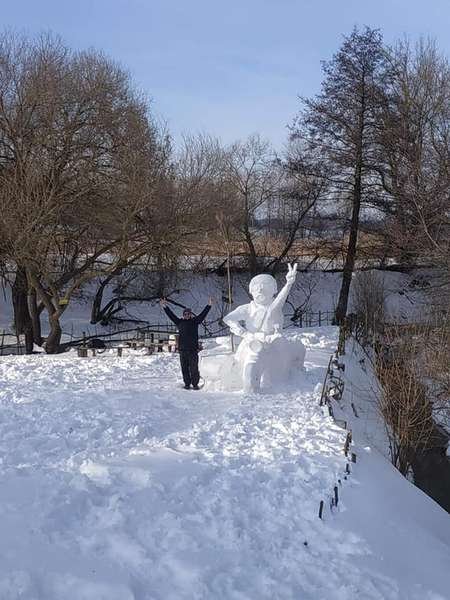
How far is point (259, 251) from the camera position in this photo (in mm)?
33375

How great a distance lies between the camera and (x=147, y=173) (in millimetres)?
19156

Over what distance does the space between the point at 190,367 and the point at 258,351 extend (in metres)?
1.40

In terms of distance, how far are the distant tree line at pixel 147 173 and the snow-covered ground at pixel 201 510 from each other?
966 cm

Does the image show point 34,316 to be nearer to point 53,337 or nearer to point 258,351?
point 53,337

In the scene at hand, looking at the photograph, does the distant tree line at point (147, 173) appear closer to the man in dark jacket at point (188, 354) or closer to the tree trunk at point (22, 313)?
the tree trunk at point (22, 313)

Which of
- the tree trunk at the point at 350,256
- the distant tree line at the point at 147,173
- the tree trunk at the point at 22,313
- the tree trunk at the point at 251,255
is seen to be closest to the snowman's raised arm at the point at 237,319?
the distant tree line at the point at 147,173

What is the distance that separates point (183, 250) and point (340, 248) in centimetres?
1092

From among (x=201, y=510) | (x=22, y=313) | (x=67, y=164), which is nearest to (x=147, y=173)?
(x=67, y=164)

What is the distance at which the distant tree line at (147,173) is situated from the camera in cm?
1825

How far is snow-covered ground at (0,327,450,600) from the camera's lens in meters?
4.59

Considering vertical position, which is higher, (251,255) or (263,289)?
(251,255)

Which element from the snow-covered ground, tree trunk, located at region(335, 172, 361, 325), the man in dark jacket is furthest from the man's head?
tree trunk, located at region(335, 172, 361, 325)

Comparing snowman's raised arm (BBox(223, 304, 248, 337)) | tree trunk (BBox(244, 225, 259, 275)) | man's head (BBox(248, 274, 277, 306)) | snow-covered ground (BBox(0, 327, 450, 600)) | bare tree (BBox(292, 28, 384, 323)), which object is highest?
bare tree (BBox(292, 28, 384, 323))

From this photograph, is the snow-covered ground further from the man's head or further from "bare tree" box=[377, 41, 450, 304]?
"bare tree" box=[377, 41, 450, 304]
